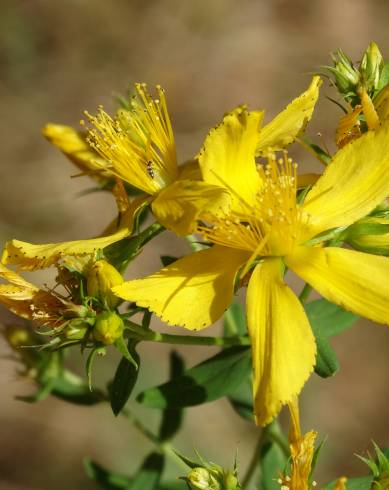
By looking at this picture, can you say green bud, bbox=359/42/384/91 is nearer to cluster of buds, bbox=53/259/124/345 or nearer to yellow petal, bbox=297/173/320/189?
yellow petal, bbox=297/173/320/189

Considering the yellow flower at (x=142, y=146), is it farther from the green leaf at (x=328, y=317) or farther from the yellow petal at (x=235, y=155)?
the green leaf at (x=328, y=317)

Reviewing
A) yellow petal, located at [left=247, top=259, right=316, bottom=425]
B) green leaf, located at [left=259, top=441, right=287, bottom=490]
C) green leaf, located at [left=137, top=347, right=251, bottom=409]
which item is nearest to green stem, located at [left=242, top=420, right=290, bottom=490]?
green leaf, located at [left=259, top=441, right=287, bottom=490]

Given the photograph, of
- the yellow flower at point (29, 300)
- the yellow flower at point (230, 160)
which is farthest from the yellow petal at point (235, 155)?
the yellow flower at point (29, 300)

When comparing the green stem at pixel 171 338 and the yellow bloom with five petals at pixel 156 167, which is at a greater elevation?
the yellow bloom with five petals at pixel 156 167

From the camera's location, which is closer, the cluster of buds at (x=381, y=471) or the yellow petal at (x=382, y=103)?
the cluster of buds at (x=381, y=471)

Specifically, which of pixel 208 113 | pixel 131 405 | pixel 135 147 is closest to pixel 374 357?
pixel 131 405

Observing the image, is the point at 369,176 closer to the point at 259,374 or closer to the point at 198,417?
the point at 259,374
